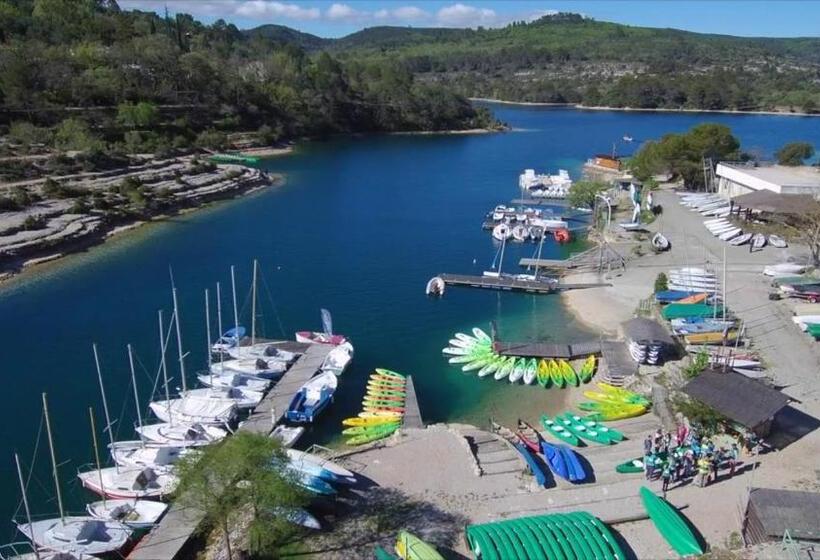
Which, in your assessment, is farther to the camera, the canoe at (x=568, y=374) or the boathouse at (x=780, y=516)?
the canoe at (x=568, y=374)

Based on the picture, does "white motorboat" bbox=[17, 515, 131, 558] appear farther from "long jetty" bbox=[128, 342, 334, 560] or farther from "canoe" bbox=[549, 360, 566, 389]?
"canoe" bbox=[549, 360, 566, 389]

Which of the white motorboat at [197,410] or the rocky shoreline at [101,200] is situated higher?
the rocky shoreline at [101,200]

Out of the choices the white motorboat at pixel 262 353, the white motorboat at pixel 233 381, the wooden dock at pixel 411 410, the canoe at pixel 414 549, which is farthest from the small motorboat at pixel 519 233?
the canoe at pixel 414 549

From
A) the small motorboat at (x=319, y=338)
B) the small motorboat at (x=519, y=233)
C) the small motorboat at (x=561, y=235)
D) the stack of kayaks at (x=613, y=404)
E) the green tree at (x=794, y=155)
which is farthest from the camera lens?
the green tree at (x=794, y=155)

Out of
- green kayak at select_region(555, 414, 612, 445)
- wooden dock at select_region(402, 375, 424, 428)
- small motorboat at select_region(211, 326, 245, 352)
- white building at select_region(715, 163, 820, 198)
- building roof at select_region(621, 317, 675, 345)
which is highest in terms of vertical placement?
white building at select_region(715, 163, 820, 198)

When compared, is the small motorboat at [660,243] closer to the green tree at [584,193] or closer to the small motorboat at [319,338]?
the green tree at [584,193]

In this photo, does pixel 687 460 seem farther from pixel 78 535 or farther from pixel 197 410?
pixel 78 535

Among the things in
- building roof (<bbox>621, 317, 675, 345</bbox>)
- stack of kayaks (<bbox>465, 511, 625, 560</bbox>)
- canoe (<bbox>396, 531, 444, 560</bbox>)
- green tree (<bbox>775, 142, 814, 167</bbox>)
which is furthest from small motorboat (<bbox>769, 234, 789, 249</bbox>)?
canoe (<bbox>396, 531, 444, 560</bbox>)

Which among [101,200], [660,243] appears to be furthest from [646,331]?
[101,200]
